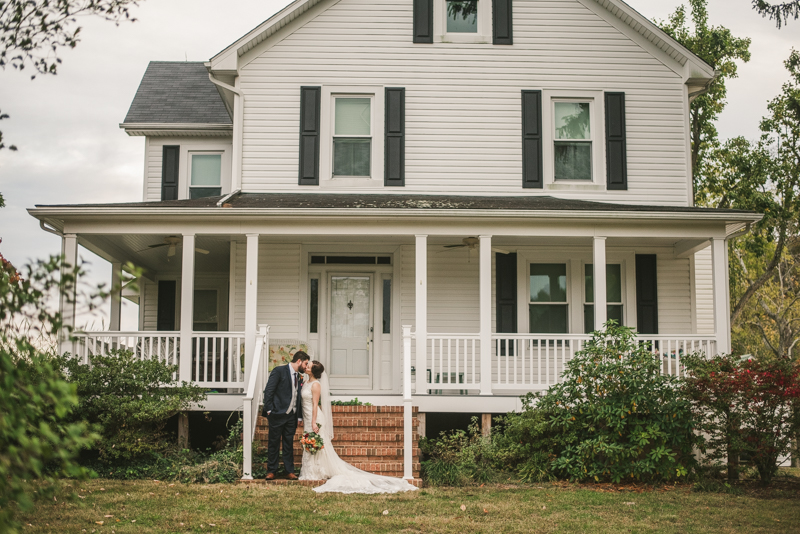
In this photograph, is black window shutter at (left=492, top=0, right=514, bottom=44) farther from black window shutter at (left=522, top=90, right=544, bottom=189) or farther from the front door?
the front door

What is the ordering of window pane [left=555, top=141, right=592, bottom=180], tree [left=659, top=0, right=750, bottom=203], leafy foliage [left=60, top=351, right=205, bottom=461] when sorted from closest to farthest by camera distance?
leafy foliage [left=60, top=351, right=205, bottom=461] < window pane [left=555, top=141, right=592, bottom=180] < tree [left=659, top=0, right=750, bottom=203]

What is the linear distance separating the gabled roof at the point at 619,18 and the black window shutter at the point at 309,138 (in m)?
1.27

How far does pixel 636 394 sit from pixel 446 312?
4274mm

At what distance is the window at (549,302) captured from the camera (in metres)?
13.7

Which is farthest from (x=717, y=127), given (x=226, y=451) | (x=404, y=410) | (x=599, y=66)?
(x=226, y=451)

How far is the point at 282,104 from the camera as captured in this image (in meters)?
13.9

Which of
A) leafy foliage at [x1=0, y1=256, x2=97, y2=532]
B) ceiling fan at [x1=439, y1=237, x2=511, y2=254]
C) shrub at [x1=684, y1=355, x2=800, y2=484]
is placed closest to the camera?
leafy foliage at [x1=0, y1=256, x2=97, y2=532]

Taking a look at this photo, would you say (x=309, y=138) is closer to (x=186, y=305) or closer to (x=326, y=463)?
(x=186, y=305)

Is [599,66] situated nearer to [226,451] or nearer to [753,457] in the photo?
[753,457]

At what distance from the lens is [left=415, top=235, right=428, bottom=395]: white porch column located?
11.7 metres

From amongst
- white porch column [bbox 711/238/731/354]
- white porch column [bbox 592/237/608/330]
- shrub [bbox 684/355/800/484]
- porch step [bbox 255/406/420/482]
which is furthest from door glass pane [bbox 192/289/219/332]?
shrub [bbox 684/355/800/484]

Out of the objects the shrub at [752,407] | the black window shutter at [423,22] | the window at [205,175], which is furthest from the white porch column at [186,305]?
the shrub at [752,407]

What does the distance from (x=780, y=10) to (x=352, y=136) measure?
22.6 feet

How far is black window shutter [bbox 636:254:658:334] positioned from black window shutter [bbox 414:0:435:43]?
539 cm
